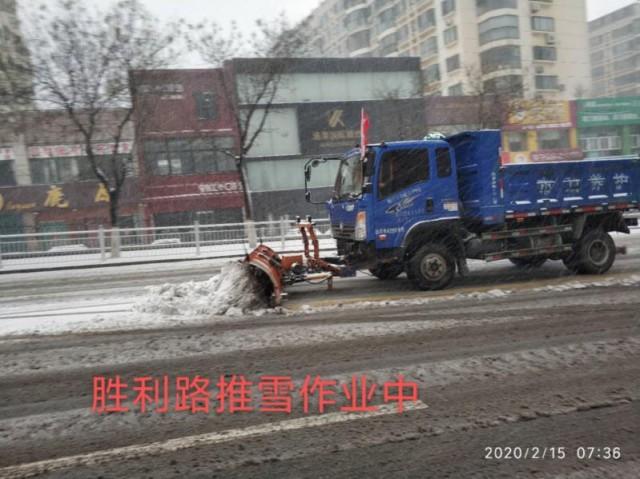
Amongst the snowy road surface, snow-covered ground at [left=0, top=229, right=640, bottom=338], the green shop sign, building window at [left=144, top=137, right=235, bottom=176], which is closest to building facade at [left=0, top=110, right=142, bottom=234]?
building window at [left=144, top=137, right=235, bottom=176]

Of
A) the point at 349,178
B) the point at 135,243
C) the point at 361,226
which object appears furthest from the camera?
the point at 135,243

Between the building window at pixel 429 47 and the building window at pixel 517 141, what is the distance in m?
21.5

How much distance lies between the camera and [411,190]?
8125 mm

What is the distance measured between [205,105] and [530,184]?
26.9 metres

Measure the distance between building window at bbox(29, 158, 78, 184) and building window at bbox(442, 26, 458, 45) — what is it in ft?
131

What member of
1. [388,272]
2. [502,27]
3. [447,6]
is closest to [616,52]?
[502,27]

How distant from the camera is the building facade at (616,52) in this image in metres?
72.6

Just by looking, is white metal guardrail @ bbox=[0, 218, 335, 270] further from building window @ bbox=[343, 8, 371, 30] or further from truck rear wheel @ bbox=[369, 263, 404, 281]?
building window @ bbox=[343, 8, 371, 30]

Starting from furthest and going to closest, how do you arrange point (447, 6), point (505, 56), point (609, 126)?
point (447, 6)
point (505, 56)
point (609, 126)

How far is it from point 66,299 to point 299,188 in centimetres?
2504

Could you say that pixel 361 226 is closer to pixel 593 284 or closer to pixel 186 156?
pixel 593 284

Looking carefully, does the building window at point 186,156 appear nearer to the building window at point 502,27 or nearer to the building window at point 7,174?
the building window at point 7,174

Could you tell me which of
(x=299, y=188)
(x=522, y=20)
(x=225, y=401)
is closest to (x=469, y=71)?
(x=299, y=188)
